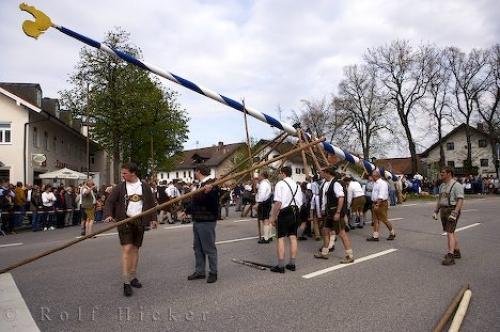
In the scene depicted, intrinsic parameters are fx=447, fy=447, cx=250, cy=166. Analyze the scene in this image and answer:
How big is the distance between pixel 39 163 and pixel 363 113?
3451 cm

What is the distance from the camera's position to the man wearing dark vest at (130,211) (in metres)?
6.32

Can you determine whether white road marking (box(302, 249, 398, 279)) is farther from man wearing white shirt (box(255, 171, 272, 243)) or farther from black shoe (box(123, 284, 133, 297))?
man wearing white shirt (box(255, 171, 272, 243))

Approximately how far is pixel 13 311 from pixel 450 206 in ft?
24.0

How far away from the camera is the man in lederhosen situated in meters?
8.09

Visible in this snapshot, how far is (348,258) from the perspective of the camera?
830cm

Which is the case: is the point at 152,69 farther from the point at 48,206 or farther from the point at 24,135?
the point at 24,135

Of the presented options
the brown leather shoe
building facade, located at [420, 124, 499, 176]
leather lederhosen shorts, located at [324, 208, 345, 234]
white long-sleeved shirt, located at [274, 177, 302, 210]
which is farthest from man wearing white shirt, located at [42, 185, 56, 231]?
building facade, located at [420, 124, 499, 176]

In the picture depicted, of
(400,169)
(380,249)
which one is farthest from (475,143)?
(380,249)

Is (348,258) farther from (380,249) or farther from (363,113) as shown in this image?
(363,113)

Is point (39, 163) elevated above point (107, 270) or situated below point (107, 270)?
above

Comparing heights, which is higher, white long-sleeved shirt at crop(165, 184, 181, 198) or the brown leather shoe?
white long-sleeved shirt at crop(165, 184, 181, 198)

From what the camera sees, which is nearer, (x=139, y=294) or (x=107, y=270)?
(x=139, y=294)

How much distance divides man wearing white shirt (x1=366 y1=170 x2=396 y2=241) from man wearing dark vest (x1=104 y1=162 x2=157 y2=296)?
21.8 feet

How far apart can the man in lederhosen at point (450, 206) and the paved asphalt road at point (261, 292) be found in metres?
0.30
